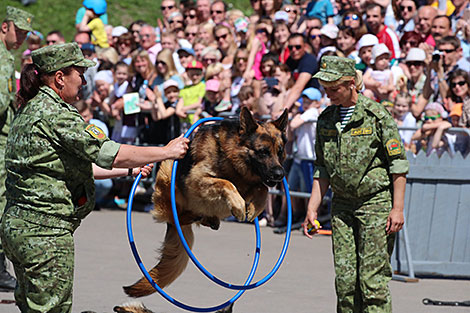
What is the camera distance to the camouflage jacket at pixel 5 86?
6.75 m

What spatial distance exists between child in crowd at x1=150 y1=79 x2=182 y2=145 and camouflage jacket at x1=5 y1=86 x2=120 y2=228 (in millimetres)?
7247

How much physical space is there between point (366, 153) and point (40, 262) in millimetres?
2327

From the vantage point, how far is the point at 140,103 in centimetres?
1220

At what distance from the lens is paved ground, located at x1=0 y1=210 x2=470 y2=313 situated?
6.88 meters

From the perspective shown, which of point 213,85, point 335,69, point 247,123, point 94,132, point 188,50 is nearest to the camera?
point 94,132

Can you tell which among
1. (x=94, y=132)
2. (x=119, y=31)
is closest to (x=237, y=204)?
(x=94, y=132)

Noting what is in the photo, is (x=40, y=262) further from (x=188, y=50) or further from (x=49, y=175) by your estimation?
(x=188, y=50)

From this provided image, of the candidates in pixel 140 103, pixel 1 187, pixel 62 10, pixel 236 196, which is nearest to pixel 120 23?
pixel 62 10

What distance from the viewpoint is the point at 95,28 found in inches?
580

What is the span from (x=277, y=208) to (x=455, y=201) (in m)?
3.48

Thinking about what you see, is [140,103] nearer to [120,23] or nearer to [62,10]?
[120,23]

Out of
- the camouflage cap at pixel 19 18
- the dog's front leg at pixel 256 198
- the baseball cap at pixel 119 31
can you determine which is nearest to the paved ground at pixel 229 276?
the dog's front leg at pixel 256 198

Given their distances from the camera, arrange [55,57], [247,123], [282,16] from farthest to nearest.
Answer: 1. [282,16]
2. [247,123]
3. [55,57]

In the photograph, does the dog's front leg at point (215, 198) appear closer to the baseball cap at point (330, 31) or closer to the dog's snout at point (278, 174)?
the dog's snout at point (278, 174)
